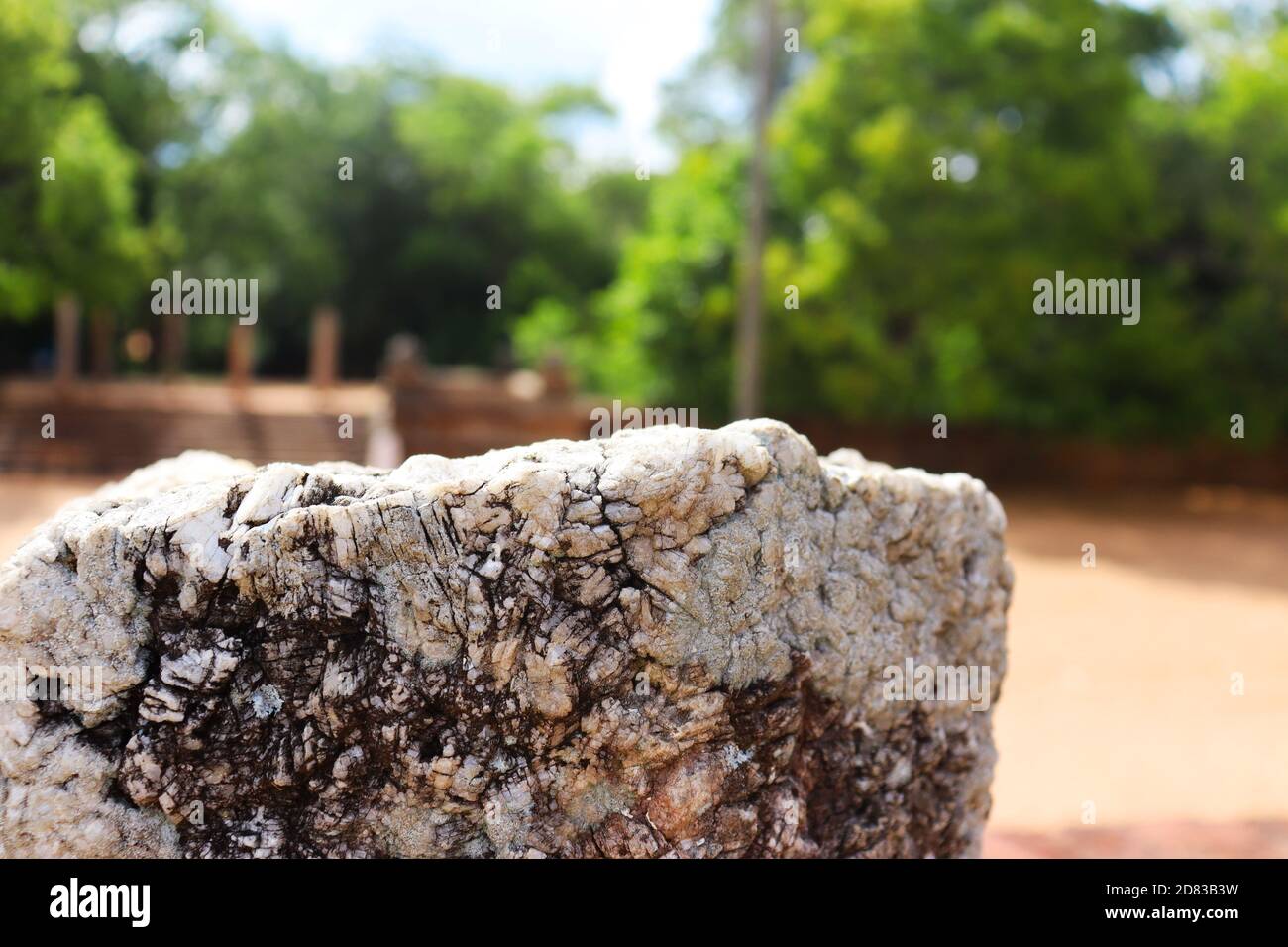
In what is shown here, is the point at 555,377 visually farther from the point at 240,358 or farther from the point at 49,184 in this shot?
the point at 49,184

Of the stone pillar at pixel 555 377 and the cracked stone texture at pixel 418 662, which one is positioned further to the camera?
the stone pillar at pixel 555 377

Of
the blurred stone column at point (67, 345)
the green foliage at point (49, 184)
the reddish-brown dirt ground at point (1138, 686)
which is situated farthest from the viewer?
the blurred stone column at point (67, 345)

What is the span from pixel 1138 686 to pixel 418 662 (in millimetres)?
7447

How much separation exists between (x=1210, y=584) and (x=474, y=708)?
39.5ft

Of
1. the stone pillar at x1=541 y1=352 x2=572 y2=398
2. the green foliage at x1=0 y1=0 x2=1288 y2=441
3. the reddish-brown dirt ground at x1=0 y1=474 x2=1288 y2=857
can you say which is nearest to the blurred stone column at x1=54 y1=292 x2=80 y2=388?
the green foliage at x1=0 y1=0 x2=1288 y2=441

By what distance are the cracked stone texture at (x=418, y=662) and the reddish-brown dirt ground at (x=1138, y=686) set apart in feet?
9.16

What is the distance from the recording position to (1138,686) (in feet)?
28.7

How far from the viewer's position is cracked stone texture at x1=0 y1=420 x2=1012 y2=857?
281cm

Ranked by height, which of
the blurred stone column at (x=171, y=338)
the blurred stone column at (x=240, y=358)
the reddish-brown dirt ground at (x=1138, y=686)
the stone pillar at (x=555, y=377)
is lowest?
the reddish-brown dirt ground at (x=1138, y=686)

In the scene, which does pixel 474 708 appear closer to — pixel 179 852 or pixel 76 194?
pixel 179 852

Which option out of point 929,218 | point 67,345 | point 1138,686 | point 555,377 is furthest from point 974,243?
point 67,345

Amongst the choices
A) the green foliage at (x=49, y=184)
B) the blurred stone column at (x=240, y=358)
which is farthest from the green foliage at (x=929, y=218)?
the blurred stone column at (x=240, y=358)

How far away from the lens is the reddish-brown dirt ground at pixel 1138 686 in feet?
19.2

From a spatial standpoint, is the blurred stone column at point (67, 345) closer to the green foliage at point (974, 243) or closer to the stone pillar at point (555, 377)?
the stone pillar at point (555, 377)
